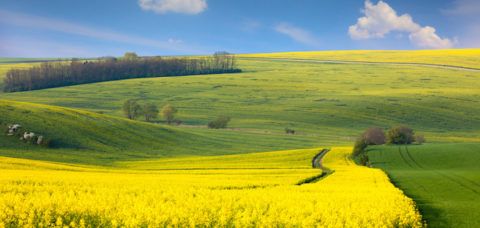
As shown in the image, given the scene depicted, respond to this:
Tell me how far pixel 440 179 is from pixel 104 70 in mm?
128597

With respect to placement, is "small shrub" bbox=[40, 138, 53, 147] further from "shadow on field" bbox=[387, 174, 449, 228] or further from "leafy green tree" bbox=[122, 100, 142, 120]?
"leafy green tree" bbox=[122, 100, 142, 120]

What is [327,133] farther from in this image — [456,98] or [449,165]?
[456,98]

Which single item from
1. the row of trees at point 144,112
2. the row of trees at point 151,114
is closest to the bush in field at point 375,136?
the row of trees at point 151,114

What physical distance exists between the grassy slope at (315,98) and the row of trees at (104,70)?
10779mm

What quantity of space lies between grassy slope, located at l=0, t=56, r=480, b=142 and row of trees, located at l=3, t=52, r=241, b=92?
1078cm

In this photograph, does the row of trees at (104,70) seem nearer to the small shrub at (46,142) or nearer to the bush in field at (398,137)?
the small shrub at (46,142)

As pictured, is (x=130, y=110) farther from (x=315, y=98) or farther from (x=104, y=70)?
(x=104, y=70)

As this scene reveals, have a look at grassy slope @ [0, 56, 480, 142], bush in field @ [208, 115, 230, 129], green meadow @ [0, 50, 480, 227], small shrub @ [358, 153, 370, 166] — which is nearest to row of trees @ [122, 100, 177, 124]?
green meadow @ [0, 50, 480, 227]

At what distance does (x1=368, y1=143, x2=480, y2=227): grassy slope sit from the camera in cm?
1436

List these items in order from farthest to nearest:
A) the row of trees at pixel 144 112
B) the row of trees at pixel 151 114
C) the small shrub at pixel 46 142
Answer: the row of trees at pixel 144 112, the row of trees at pixel 151 114, the small shrub at pixel 46 142

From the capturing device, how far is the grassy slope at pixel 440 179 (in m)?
14.4

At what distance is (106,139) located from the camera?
1759 inches

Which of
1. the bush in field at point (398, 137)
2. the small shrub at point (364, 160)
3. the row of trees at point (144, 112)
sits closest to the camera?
the small shrub at point (364, 160)

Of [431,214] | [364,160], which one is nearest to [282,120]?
[364,160]
